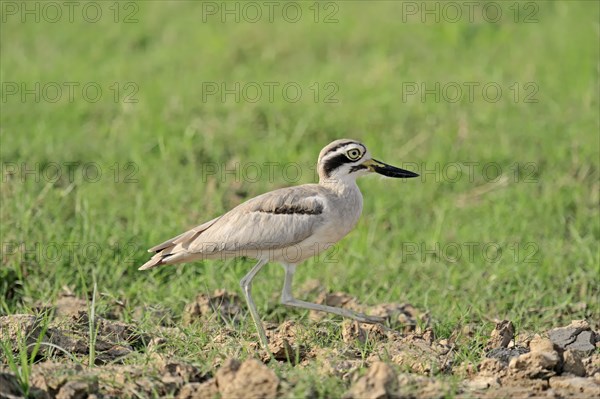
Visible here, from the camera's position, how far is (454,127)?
33.7 ft

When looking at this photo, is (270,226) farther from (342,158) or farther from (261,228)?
(342,158)

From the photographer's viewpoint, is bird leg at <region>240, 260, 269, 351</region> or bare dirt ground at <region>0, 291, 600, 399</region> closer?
bare dirt ground at <region>0, 291, 600, 399</region>

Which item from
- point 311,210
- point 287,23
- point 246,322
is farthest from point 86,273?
point 287,23

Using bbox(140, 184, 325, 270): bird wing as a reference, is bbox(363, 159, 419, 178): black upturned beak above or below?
above

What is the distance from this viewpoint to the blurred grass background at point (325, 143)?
7570 mm

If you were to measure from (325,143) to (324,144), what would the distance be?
0.6 inches

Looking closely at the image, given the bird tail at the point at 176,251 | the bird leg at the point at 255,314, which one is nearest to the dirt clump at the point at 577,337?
the bird leg at the point at 255,314

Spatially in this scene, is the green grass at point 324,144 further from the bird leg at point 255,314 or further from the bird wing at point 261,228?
the bird wing at point 261,228

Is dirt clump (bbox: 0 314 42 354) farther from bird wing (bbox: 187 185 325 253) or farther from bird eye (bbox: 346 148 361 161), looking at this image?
bird eye (bbox: 346 148 361 161)

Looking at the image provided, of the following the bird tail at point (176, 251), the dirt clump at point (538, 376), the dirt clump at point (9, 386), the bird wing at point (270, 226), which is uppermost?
the bird wing at point (270, 226)

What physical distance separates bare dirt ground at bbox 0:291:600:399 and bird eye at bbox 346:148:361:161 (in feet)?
3.23

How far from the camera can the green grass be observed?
7.54 meters

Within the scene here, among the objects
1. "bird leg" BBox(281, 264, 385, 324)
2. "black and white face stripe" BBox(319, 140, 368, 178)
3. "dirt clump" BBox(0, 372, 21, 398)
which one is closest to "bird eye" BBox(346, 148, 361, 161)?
"black and white face stripe" BBox(319, 140, 368, 178)

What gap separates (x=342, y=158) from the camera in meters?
6.40
